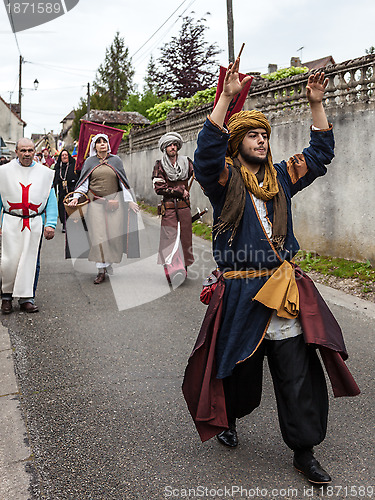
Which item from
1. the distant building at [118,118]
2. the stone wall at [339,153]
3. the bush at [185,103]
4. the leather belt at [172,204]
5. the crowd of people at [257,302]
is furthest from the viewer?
the distant building at [118,118]

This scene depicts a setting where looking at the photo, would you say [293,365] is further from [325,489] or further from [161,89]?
[161,89]

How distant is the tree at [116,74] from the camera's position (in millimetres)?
65500

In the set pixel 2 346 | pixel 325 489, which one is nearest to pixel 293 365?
pixel 325 489

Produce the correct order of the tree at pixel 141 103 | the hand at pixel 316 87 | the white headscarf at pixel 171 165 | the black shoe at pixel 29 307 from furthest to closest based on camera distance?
1. the tree at pixel 141 103
2. the white headscarf at pixel 171 165
3. the black shoe at pixel 29 307
4. the hand at pixel 316 87

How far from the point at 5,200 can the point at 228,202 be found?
415cm

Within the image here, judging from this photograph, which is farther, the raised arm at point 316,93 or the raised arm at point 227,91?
the raised arm at point 316,93

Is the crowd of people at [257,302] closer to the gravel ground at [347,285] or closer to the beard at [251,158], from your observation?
the beard at [251,158]

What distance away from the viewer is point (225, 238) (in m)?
3.13

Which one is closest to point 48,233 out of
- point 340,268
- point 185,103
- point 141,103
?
point 340,268

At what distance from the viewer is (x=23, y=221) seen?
6.53 m

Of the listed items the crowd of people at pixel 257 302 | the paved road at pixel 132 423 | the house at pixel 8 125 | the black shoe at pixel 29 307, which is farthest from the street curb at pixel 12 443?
the house at pixel 8 125

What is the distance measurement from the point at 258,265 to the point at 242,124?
75 cm

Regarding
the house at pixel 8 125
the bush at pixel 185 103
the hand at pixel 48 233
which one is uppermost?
the house at pixel 8 125

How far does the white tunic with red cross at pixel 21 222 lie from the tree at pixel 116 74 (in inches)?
2378
